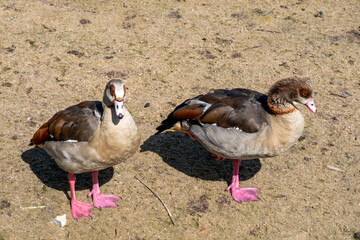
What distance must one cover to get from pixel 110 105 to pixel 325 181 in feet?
10.4

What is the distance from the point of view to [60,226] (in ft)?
17.7

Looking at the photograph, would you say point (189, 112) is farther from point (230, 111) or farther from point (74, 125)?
point (74, 125)

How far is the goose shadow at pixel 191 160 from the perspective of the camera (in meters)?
6.42

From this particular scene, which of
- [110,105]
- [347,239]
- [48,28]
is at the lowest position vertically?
[347,239]

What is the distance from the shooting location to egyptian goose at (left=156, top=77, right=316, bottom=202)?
5578 mm

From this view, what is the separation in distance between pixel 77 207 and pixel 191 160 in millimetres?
1838

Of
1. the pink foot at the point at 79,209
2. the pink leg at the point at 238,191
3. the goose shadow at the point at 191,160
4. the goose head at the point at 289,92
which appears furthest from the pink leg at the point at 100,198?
the goose head at the point at 289,92

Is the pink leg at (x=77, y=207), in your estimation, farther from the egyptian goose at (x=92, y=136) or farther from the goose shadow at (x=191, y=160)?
the goose shadow at (x=191, y=160)

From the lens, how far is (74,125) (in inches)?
212

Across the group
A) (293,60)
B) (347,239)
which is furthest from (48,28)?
(347,239)

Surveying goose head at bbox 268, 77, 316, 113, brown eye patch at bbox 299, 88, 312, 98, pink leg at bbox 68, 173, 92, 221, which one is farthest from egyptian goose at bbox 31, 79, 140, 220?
brown eye patch at bbox 299, 88, 312, 98

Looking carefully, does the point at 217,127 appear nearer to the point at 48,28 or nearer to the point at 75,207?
the point at 75,207

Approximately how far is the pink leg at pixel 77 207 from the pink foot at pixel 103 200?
0.36ft

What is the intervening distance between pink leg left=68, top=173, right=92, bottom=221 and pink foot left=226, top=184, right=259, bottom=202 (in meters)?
1.89
